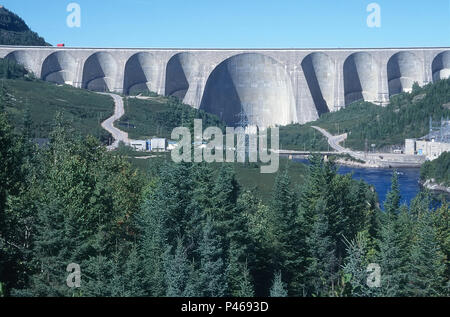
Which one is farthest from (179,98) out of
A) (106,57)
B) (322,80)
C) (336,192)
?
(336,192)

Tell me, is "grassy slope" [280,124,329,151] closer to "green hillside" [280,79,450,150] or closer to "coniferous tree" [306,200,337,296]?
"green hillside" [280,79,450,150]

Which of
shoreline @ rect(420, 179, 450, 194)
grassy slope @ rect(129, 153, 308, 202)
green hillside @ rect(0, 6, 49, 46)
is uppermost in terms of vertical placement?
green hillside @ rect(0, 6, 49, 46)

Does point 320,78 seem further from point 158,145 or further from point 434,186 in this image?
point 434,186

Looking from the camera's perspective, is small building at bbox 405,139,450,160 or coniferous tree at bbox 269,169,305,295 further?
small building at bbox 405,139,450,160

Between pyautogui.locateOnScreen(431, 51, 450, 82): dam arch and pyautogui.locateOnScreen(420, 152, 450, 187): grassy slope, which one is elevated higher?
pyautogui.locateOnScreen(431, 51, 450, 82): dam arch

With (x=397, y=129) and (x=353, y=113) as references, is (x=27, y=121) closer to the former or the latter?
(x=397, y=129)

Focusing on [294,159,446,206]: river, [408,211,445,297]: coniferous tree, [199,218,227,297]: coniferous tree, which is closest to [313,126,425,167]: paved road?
[294,159,446,206]: river

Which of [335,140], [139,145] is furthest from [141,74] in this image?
[335,140]
